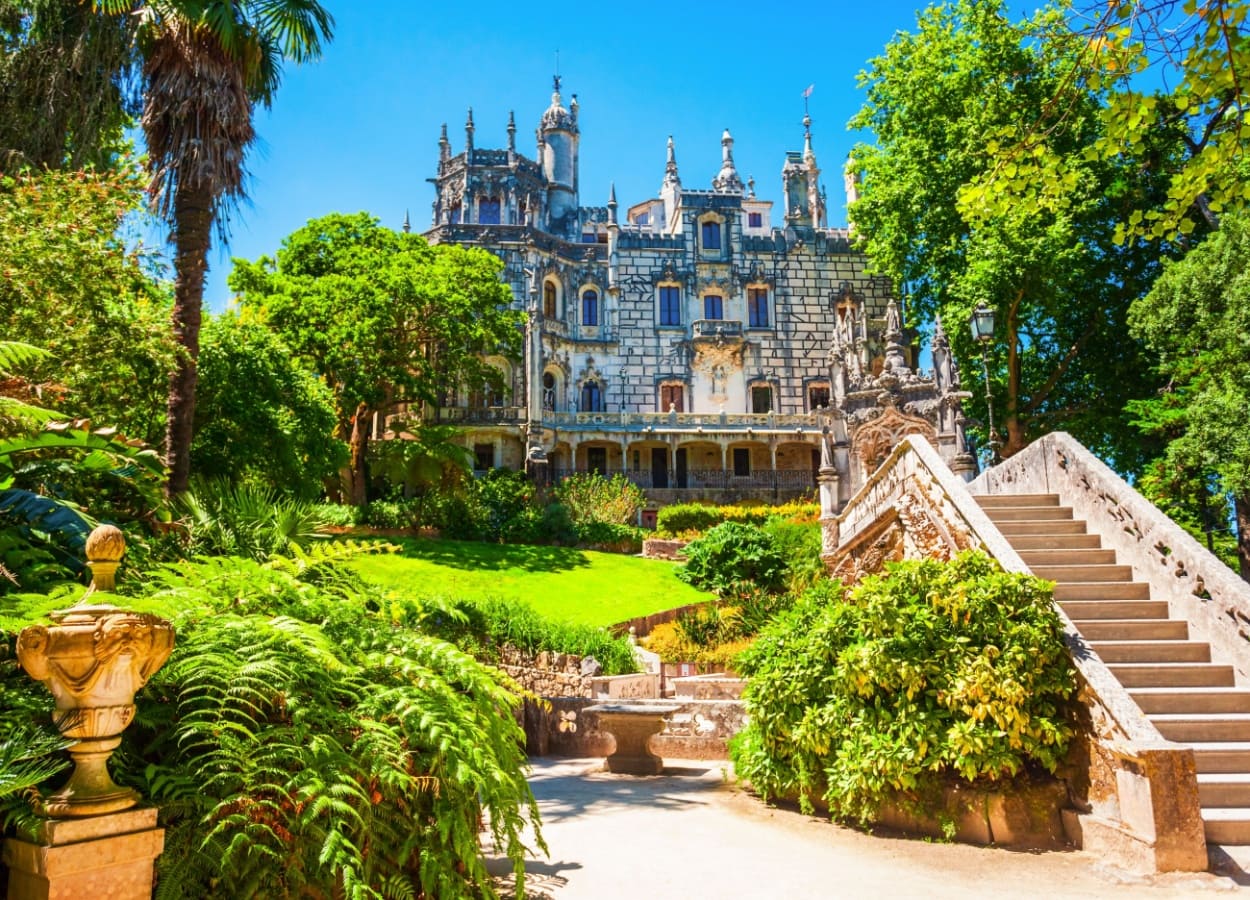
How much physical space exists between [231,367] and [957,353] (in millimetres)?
21720

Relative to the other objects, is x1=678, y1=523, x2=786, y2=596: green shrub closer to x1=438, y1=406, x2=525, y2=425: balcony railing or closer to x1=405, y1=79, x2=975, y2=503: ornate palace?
x1=405, y1=79, x2=975, y2=503: ornate palace

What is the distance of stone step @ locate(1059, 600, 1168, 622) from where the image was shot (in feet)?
28.4

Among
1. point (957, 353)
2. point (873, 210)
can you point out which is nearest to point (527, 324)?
point (873, 210)

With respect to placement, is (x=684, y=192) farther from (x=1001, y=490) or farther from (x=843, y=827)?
(x=843, y=827)

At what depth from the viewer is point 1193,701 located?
7.46 meters

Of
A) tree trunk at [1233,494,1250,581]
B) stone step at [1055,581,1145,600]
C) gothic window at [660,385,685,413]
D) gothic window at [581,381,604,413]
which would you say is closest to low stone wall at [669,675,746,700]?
stone step at [1055,581,1145,600]

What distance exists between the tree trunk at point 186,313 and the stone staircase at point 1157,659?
426 inches

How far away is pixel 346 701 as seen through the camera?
4777 mm

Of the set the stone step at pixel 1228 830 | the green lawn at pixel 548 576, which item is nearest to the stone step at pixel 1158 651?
the stone step at pixel 1228 830

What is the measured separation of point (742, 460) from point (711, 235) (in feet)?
39.4

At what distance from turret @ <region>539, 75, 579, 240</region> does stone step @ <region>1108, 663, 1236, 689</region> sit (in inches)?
1888

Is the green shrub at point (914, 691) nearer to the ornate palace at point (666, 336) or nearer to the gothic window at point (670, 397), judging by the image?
the ornate palace at point (666, 336)

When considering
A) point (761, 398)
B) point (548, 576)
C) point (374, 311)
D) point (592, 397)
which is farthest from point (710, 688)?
point (761, 398)

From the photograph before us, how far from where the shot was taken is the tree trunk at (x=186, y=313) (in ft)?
39.3
